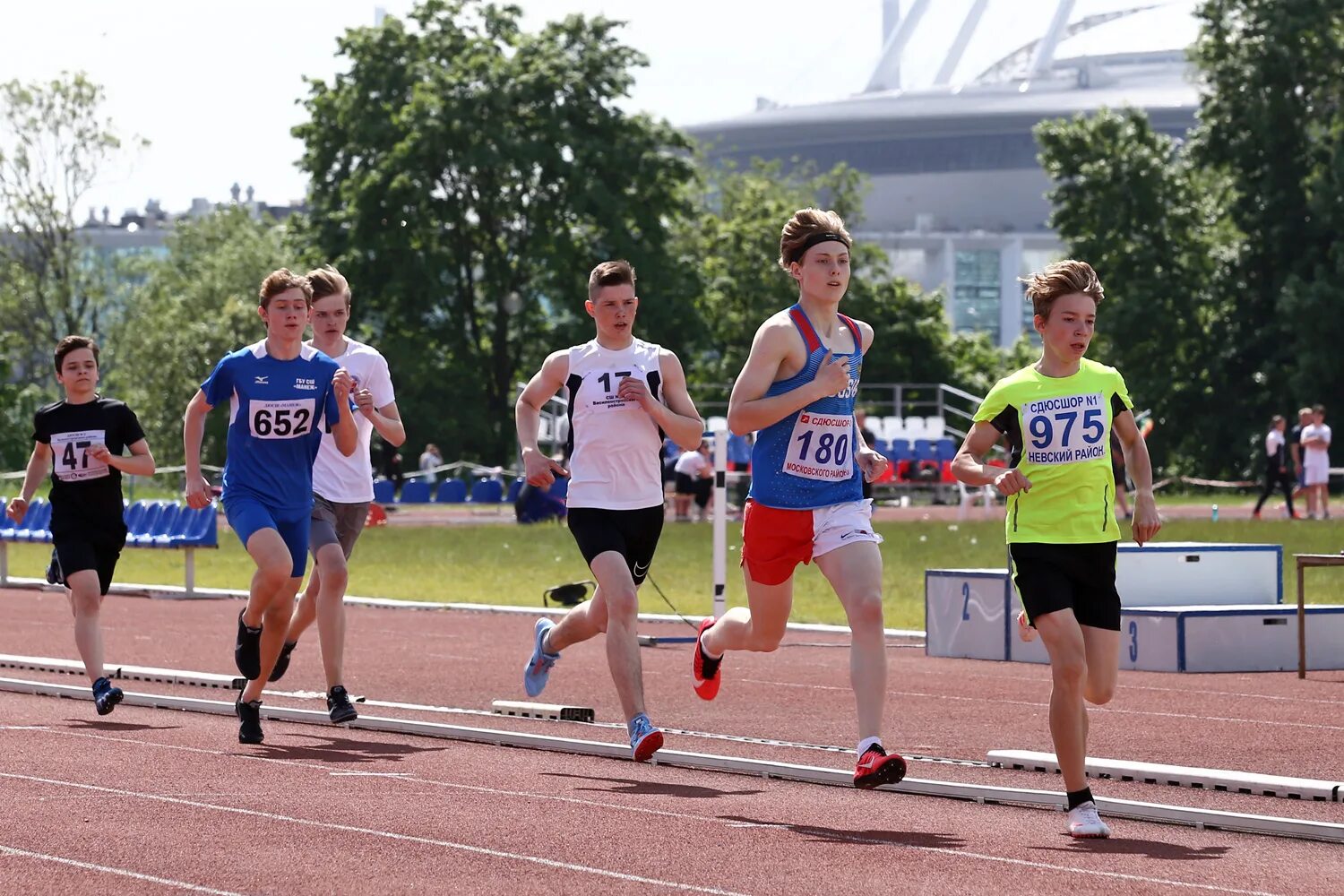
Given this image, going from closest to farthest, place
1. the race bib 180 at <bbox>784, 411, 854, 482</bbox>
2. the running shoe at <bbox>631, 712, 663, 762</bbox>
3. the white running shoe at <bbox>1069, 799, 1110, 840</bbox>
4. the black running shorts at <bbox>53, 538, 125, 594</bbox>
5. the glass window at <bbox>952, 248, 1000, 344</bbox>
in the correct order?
the white running shoe at <bbox>1069, 799, 1110, 840</bbox>, the race bib 180 at <bbox>784, 411, 854, 482</bbox>, the running shoe at <bbox>631, 712, 663, 762</bbox>, the black running shorts at <bbox>53, 538, 125, 594</bbox>, the glass window at <bbox>952, 248, 1000, 344</bbox>

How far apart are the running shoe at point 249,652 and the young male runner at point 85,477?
140 centimetres

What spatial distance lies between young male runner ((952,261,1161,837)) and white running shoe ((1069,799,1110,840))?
9cm

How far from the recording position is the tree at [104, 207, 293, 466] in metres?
69.6

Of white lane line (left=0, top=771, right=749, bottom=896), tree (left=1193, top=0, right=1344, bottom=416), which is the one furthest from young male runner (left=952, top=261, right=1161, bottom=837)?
Answer: tree (left=1193, top=0, right=1344, bottom=416)

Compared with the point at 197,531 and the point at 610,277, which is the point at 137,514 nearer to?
the point at 197,531

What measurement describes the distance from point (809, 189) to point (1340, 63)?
33818mm

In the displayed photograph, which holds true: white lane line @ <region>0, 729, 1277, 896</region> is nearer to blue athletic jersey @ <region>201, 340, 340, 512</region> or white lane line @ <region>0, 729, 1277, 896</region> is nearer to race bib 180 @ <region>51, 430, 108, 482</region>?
blue athletic jersey @ <region>201, 340, 340, 512</region>

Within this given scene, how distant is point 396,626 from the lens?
19375mm

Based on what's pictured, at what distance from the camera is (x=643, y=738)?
368 inches

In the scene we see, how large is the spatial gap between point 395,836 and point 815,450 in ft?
7.15

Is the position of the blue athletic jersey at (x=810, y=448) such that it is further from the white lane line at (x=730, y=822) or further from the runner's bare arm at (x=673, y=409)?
the white lane line at (x=730, y=822)

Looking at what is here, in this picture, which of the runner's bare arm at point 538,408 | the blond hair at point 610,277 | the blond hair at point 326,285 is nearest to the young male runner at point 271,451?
the blond hair at point 326,285

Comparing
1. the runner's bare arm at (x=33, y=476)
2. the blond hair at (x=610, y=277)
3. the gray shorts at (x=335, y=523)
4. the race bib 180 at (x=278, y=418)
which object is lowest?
the gray shorts at (x=335, y=523)

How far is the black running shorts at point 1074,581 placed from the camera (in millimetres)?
8000
